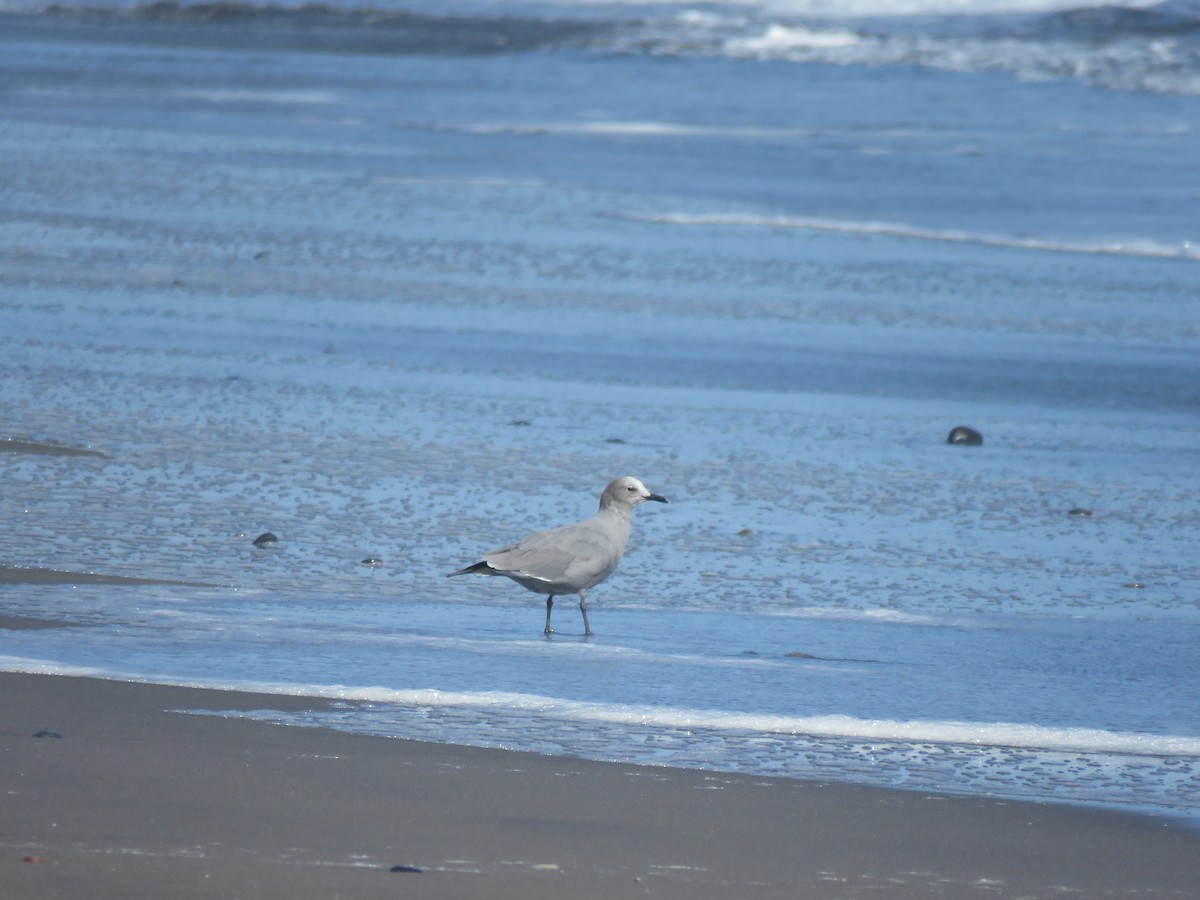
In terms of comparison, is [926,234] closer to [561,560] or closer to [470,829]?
[561,560]

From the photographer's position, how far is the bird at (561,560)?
5641 mm

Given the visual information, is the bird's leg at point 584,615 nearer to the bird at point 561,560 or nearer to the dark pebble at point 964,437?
the bird at point 561,560

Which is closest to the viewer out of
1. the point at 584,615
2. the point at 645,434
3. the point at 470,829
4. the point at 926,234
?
the point at 470,829

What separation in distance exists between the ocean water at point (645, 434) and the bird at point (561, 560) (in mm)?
167

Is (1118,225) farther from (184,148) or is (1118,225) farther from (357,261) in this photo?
(184,148)

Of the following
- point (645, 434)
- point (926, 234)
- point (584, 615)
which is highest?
point (926, 234)

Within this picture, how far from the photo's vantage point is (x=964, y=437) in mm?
8242

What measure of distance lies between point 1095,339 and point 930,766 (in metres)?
6.23

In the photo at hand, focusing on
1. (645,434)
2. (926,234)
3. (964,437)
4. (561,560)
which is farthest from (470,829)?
(926,234)

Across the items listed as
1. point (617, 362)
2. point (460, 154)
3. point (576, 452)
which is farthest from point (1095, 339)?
point (460, 154)

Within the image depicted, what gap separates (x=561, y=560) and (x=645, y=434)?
2608 millimetres

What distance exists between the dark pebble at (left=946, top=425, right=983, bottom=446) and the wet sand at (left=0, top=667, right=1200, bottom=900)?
416cm

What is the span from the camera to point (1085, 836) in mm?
3949

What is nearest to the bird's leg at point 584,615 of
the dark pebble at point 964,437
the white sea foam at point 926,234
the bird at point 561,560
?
the bird at point 561,560
